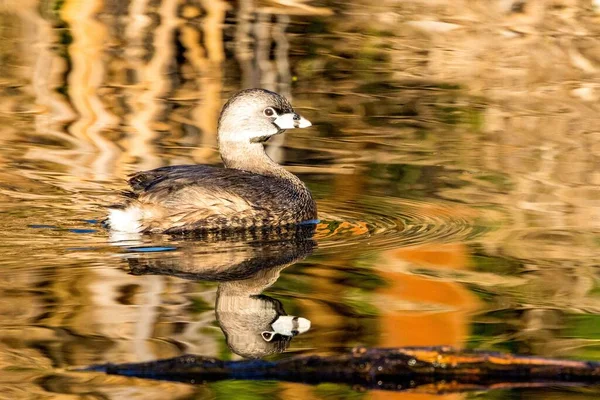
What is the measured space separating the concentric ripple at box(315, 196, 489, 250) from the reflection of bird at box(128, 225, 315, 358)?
0.64 ft

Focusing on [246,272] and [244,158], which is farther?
[244,158]

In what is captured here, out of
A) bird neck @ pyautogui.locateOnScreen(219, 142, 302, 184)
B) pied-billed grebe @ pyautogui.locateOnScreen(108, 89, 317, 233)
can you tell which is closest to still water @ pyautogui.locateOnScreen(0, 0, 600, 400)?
pied-billed grebe @ pyautogui.locateOnScreen(108, 89, 317, 233)

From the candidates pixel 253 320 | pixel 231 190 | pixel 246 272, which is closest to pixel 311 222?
pixel 231 190

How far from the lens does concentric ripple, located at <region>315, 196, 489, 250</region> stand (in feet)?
26.6

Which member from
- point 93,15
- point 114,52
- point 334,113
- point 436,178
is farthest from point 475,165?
point 93,15

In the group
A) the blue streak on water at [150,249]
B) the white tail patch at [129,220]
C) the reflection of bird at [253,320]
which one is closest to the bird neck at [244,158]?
the white tail patch at [129,220]

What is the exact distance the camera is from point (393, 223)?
8.44m

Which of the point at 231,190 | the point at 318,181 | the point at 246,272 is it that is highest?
the point at 231,190

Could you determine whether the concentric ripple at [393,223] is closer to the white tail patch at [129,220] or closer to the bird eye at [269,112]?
the bird eye at [269,112]

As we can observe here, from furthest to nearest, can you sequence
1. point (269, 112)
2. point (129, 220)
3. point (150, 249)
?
point (269, 112), point (129, 220), point (150, 249)

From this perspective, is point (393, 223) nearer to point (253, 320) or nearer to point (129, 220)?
point (129, 220)

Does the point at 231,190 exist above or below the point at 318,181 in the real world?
above

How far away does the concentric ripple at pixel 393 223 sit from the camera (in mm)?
8102

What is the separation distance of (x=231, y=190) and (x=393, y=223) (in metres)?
1.03
